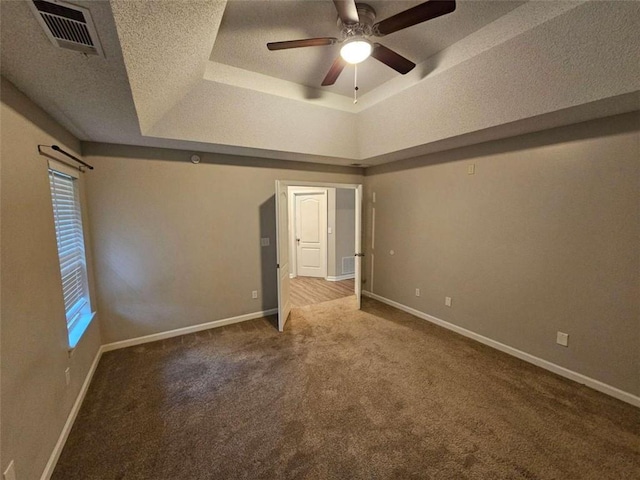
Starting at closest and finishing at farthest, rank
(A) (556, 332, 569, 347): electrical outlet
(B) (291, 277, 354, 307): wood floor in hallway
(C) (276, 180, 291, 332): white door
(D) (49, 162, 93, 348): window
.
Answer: (D) (49, 162, 93, 348): window → (A) (556, 332, 569, 347): electrical outlet → (C) (276, 180, 291, 332): white door → (B) (291, 277, 354, 307): wood floor in hallway

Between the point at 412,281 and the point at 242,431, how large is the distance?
2945mm

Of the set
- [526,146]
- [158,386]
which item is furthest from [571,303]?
[158,386]

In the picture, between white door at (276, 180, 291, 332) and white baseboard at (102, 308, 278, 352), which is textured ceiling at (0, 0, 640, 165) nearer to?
white door at (276, 180, 291, 332)

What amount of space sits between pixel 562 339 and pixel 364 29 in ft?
10.5

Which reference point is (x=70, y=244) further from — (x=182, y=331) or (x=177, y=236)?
(x=182, y=331)

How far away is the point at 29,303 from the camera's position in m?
1.51

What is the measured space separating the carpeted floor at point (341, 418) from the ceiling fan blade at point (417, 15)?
2.70m

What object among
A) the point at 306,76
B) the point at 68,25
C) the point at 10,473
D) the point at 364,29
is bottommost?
the point at 10,473

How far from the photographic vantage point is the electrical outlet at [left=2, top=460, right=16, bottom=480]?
118 cm

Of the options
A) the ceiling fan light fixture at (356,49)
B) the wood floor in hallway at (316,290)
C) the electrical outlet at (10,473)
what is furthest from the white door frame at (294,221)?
the electrical outlet at (10,473)

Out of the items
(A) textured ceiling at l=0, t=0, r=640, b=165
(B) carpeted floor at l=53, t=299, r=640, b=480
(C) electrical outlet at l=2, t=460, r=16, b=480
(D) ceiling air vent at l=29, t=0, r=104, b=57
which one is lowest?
(B) carpeted floor at l=53, t=299, r=640, b=480

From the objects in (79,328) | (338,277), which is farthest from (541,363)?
(79,328)

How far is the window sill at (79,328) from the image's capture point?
2.09 metres

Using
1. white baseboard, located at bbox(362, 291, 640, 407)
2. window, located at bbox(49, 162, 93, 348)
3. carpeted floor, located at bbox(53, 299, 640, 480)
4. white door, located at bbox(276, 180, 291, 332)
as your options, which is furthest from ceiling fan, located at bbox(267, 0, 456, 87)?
white baseboard, located at bbox(362, 291, 640, 407)
